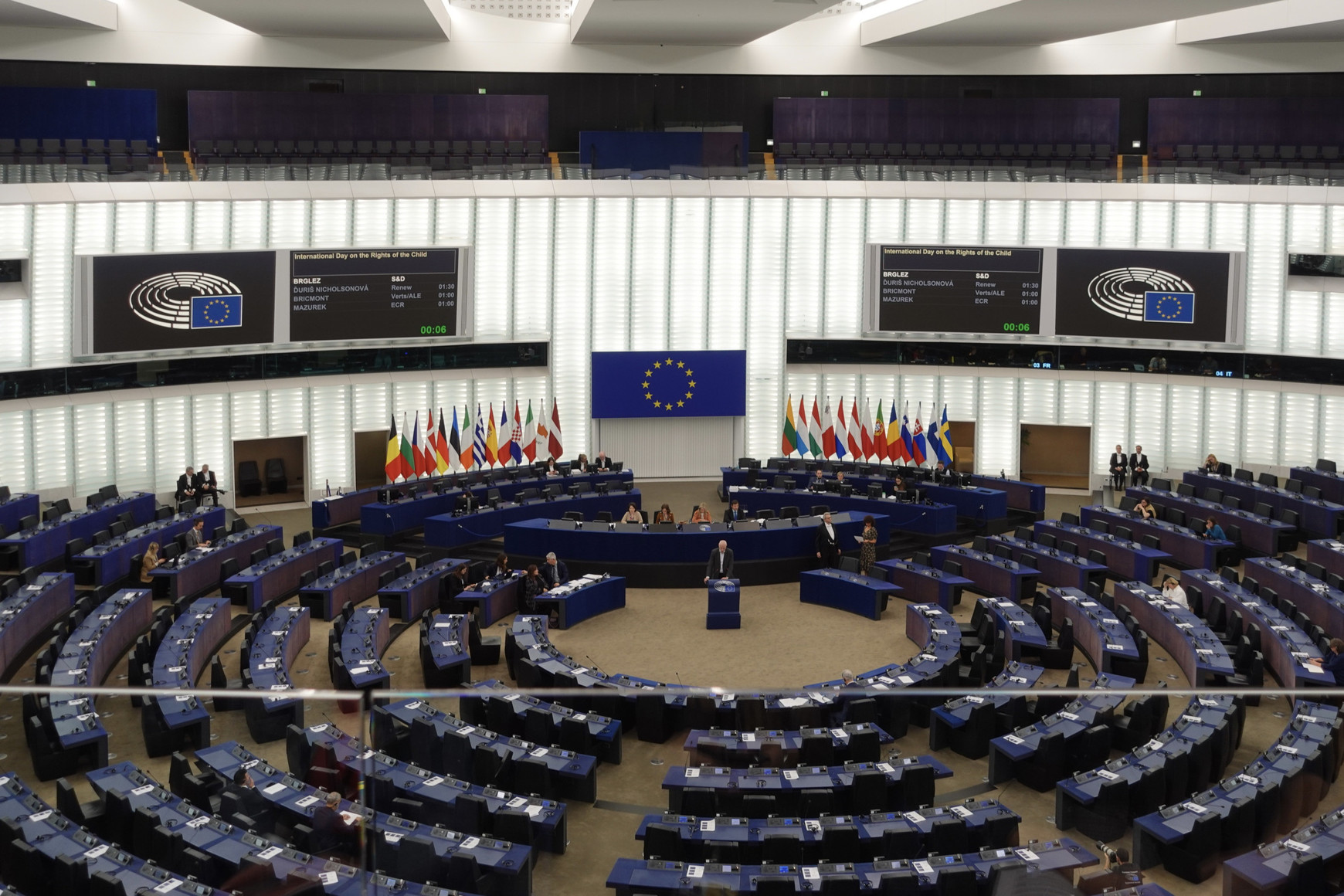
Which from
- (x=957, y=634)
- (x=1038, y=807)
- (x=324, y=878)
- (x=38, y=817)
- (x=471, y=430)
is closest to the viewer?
(x=324, y=878)

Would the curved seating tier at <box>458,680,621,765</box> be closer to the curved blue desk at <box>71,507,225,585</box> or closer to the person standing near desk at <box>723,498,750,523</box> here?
the curved blue desk at <box>71,507,225,585</box>

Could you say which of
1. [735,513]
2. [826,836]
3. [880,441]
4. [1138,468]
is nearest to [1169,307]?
[1138,468]

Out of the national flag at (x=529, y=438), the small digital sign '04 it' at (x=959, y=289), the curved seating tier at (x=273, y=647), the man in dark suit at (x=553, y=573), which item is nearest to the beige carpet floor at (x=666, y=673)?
the curved seating tier at (x=273, y=647)

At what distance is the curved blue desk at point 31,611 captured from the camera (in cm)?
1631

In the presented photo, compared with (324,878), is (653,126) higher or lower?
higher

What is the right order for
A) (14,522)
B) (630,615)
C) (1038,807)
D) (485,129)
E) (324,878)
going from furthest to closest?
(485,129), (14,522), (630,615), (1038,807), (324,878)

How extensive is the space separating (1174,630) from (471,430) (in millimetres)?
16407

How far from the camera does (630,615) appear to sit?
67.8 ft

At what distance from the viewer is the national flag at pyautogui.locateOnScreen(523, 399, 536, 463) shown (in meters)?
27.0

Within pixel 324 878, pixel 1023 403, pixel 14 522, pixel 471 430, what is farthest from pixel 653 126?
pixel 324 878

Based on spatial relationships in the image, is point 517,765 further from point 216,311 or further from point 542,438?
point 216,311

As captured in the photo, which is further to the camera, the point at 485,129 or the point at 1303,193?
the point at 485,129

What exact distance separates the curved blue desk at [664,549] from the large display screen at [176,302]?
25.9 feet

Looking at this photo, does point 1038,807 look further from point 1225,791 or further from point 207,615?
point 207,615
